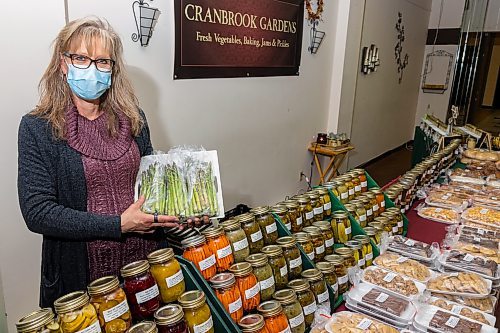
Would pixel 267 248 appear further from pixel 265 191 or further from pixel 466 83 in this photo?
pixel 466 83

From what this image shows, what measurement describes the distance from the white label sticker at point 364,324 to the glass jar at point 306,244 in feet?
0.88

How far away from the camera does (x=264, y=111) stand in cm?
383

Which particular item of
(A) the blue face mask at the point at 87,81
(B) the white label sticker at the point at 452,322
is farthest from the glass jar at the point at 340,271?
(A) the blue face mask at the point at 87,81

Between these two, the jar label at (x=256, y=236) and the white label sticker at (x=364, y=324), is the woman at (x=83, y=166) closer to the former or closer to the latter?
the jar label at (x=256, y=236)

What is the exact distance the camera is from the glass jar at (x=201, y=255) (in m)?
1.12

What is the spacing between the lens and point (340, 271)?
4.66 ft

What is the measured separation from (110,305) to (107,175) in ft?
1.98

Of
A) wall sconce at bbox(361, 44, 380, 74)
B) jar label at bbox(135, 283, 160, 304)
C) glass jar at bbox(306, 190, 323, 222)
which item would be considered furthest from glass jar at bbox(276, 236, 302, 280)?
wall sconce at bbox(361, 44, 380, 74)

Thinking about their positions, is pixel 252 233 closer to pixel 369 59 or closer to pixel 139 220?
pixel 139 220

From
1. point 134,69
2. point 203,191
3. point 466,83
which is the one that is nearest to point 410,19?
point 466,83

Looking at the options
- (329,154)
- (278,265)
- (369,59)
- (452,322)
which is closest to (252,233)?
(278,265)

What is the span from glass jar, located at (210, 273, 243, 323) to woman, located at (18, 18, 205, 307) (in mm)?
338

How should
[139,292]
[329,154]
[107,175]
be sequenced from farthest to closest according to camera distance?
[329,154]
[107,175]
[139,292]

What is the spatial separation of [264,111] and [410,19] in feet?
15.8
